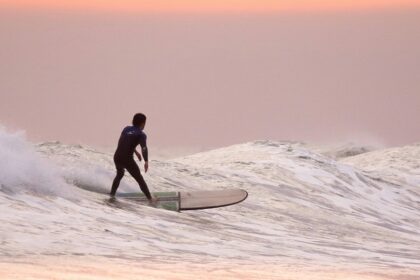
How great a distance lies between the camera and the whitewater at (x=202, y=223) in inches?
578

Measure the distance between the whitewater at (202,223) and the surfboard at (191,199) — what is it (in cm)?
21

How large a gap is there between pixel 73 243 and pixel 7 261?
2.50 metres

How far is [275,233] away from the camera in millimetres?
22062

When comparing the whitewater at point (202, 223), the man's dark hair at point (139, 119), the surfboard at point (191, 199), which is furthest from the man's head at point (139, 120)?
the surfboard at point (191, 199)

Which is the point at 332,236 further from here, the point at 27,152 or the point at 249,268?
the point at 249,268

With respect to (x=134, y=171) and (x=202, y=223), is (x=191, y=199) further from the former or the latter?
(x=134, y=171)

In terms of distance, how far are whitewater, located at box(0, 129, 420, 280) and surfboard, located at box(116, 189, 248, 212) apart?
21cm

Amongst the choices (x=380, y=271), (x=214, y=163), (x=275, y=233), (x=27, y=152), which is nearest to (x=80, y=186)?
(x=27, y=152)

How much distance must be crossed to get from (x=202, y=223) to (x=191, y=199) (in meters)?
1.68

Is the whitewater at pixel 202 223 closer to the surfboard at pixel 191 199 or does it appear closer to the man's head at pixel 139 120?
the surfboard at pixel 191 199

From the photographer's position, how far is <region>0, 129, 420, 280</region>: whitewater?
14.7 m

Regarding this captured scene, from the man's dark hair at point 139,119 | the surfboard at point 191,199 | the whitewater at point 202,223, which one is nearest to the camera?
the whitewater at point 202,223

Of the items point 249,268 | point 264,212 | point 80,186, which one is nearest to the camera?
point 249,268

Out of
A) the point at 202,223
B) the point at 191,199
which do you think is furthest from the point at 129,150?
the point at 191,199
